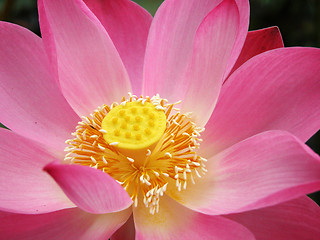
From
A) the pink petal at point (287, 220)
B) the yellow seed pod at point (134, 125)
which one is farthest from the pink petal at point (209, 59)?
the pink petal at point (287, 220)

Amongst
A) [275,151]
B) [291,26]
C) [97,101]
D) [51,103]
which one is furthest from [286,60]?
[291,26]

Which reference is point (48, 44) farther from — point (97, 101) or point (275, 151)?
point (275, 151)

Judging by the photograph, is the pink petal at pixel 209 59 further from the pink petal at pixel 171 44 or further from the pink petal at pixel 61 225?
the pink petal at pixel 61 225

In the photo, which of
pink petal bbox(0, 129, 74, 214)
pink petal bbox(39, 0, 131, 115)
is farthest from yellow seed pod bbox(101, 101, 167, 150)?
pink petal bbox(0, 129, 74, 214)

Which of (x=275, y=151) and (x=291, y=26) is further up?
(x=291, y=26)

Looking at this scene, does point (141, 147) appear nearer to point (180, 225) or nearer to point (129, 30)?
point (180, 225)

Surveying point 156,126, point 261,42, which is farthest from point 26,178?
point 261,42
